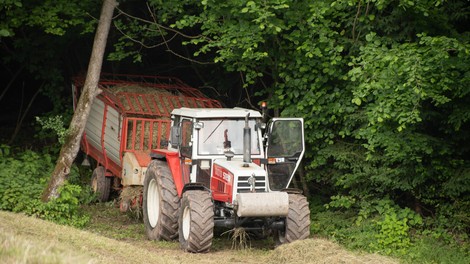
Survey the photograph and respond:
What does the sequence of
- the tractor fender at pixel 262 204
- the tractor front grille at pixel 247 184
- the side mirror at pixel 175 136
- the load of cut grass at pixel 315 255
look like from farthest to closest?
the side mirror at pixel 175 136 → the tractor front grille at pixel 247 184 → the tractor fender at pixel 262 204 → the load of cut grass at pixel 315 255

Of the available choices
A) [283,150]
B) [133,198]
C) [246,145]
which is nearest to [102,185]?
[133,198]

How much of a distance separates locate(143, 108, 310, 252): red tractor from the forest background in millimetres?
1459

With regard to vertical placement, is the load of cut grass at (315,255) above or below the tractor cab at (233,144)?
below

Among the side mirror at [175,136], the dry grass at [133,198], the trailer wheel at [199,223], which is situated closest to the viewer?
A: the trailer wheel at [199,223]

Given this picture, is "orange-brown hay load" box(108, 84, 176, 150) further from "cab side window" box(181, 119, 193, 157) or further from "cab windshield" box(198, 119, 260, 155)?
"cab windshield" box(198, 119, 260, 155)

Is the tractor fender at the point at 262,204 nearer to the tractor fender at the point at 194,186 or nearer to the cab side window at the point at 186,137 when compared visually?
the tractor fender at the point at 194,186

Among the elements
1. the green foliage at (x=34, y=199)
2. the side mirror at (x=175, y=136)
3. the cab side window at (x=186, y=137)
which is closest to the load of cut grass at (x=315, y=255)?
the cab side window at (x=186, y=137)

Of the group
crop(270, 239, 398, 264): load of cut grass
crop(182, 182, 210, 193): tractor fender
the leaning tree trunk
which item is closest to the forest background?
the leaning tree trunk

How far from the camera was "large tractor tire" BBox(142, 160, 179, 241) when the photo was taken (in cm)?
1195

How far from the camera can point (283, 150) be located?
12.0 m

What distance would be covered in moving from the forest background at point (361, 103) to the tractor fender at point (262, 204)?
1.97m

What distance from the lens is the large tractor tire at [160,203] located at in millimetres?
11953

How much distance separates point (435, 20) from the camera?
12047 millimetres

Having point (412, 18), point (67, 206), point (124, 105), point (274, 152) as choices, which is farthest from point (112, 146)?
point (412, 18)
